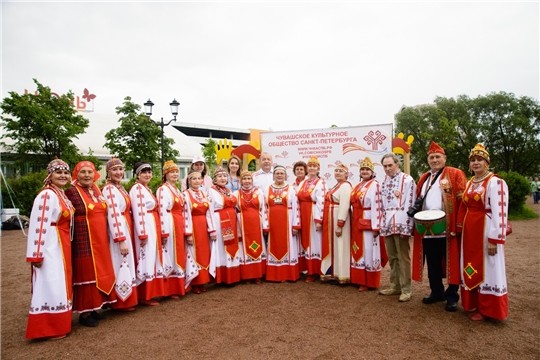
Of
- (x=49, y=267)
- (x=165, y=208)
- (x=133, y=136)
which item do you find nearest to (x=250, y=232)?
(x=165, y=208)

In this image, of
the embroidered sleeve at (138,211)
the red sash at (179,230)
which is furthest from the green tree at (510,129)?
the embroidered sleeve at (138,211)

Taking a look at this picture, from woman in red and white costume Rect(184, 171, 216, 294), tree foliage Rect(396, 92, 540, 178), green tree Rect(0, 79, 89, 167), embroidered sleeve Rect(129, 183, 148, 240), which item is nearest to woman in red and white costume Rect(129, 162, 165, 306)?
embroidered sleeve Rect(129, 183, 148, 240)

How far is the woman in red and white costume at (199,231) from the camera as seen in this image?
5.42 metres


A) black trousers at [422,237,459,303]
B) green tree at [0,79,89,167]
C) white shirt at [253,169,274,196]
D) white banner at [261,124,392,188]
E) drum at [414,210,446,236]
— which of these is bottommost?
black trousers at [422,237,459,303]

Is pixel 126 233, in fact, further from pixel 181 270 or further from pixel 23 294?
pixel 23 294

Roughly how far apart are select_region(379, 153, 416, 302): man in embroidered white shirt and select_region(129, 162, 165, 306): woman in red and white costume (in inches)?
124

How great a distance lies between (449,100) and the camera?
88.7 ft

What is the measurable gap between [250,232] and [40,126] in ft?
53.2

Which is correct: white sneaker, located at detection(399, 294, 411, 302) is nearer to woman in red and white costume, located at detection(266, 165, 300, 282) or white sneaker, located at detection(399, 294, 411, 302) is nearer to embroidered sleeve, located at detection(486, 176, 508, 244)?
embroidered sleeve, located at detection(486, 176, 508, 244)

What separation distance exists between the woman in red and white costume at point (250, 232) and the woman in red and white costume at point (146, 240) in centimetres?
141

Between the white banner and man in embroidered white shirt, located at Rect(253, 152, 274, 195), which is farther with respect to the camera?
the white banner

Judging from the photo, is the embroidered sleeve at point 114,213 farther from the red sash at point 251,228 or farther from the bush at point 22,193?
the bush at point 22,193

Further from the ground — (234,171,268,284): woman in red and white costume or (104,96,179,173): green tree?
(104,96,179,173): green tree

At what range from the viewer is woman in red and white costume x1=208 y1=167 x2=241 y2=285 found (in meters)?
5.74
